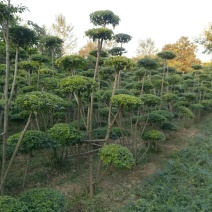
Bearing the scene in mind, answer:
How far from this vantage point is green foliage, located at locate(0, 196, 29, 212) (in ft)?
10.3

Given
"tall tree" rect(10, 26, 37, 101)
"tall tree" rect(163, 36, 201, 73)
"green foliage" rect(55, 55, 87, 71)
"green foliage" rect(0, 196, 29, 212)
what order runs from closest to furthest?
"green foliage" rect(0, 196, 29, 212) → "tall tree" rect(10, 26, 37, 101) → "green foliage" rect(55, 55, 87, 71) → "tall tree" rect(163, 36, 201, 73)

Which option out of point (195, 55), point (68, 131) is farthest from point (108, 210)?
point (195, 55)

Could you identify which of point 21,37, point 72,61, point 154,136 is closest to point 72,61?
point 72,61

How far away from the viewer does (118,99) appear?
15.0 feet

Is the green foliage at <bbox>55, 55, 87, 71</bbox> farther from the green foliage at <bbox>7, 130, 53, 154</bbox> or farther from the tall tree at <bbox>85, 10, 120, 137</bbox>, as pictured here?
the green foliage at <bbox>7, 130, 53, 154</bbox>

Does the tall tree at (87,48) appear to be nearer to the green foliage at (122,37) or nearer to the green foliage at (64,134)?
the green foliage at (122,37)

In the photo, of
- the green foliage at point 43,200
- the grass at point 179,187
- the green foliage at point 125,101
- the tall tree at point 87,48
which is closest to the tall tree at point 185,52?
the tall tree at point 87,48

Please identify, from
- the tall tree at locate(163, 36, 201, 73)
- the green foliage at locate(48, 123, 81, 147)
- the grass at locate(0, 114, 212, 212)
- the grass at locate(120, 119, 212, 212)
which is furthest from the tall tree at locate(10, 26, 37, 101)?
the tall tree at locate(163, 36, 201, 73)

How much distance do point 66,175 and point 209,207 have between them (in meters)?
3.46

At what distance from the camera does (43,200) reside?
356 centimetres

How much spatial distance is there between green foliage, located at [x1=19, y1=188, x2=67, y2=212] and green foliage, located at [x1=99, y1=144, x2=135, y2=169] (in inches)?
44.7

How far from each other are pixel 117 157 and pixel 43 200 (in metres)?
1.51

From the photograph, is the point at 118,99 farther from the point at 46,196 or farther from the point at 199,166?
the point at 199,166

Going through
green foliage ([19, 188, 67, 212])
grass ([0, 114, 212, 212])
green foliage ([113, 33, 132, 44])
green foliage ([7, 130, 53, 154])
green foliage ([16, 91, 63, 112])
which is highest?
green foliage ([113, 33, 132, 44])
